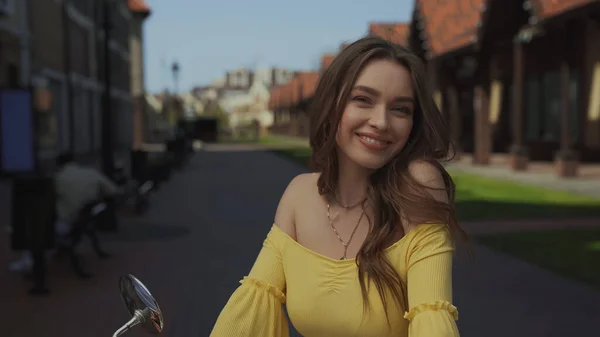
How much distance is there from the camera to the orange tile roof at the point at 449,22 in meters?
23.5

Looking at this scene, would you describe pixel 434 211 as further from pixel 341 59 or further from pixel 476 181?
pixel 476 181

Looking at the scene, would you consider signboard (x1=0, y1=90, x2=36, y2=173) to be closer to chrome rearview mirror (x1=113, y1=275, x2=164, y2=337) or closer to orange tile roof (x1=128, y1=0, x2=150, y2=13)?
chrome rearview mirror (x1=113, y1=275, x2=164, y2=337)

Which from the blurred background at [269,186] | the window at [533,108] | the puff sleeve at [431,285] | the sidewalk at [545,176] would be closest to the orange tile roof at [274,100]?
the blurred background at [269,186]

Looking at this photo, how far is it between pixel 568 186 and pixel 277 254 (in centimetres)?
1490

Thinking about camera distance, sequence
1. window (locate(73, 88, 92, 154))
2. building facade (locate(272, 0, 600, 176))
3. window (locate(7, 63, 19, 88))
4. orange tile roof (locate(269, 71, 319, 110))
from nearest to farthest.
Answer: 1. building facade (locate(272, 0, 600, 176))
2. window (locate(7, 63, 19, 88))
3. window (locate(73, 88, 92, 154))
4. orange tile roof (locate(269, 71, 319, 110))

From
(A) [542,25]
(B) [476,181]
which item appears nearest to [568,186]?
(B) [476,181]

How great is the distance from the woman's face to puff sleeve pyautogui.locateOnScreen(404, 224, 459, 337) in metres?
0.23

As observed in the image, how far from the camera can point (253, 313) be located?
1944 mm

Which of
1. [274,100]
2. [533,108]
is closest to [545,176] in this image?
[533,108]

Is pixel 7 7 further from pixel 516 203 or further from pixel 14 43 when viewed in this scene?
pixel 516 203

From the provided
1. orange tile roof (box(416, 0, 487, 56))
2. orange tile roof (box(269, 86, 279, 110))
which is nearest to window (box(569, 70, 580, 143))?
orange tile roof (box(416, 0, 487, 56))

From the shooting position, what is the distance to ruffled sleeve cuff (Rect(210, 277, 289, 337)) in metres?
1.93

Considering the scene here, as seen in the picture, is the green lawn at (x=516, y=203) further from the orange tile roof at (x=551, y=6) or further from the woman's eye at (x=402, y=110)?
the woman's eye at (x=402, y=110)

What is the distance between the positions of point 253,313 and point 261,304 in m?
0.03
